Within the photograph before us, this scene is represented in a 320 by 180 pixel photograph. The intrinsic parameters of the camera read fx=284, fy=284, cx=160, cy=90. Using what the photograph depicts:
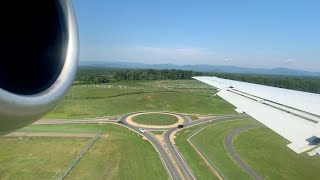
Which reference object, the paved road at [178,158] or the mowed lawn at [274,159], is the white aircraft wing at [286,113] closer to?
the paved road at [178,158]

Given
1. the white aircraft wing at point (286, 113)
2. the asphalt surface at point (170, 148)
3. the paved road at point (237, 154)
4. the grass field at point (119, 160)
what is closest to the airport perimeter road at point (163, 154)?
the asphalt surface at point (170, 148)

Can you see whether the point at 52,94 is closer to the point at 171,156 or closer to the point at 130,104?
the point at 171,156

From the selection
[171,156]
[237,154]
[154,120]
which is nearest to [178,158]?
[171,156]

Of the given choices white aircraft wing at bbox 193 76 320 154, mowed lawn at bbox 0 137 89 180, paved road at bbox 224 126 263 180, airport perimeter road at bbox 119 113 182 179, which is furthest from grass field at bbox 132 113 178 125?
white aircraft wing at bbox 193 76 320 154

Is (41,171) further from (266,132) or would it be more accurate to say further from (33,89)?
(266,132)

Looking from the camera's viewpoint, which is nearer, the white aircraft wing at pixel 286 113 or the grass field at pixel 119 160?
the white aircraft wing at pixel 286 113

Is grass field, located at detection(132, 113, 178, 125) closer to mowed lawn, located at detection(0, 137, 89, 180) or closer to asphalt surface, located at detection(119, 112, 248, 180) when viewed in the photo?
asphalt surface, located at detection(119, 112, 248, 180)

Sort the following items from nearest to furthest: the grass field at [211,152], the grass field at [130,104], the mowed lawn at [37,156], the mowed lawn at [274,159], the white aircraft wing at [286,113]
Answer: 1. the white aircraft wing at [286,113]
2. the mowed lawn at [37,156]
3. the grass field at [211,152]
4. the mowed lawn at [274,159]
5. the grass field at [130,104]
